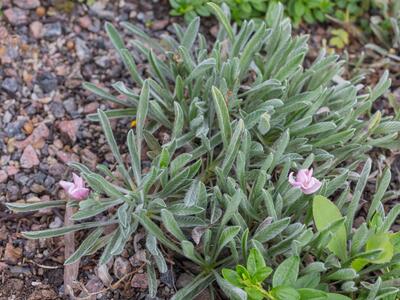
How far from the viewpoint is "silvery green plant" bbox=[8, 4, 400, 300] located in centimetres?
234

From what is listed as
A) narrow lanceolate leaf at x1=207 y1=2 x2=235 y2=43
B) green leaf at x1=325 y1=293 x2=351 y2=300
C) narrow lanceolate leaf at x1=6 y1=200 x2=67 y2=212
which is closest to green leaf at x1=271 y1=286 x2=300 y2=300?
green leaf at x1=325 y1=293 x2=351 y2=300

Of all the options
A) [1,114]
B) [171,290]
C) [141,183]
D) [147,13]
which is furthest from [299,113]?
A: [1,114]

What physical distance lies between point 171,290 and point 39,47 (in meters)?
1.46

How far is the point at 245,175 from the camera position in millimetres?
2541

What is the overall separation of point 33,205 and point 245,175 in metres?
0.85

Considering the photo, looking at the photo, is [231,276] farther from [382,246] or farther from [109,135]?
[109,135]

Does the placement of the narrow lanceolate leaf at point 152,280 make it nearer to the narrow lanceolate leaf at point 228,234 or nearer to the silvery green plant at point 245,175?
the silvery green plant at point 245,175

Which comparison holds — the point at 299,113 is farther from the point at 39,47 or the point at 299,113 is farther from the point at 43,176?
the point at 39,47

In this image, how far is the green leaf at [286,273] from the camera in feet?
7.07

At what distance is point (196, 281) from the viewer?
2.45 metres

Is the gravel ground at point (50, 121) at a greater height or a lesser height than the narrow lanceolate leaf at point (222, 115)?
lesser

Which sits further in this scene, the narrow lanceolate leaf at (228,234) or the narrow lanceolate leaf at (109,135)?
the narrow lanceolate leaf at (109,135)

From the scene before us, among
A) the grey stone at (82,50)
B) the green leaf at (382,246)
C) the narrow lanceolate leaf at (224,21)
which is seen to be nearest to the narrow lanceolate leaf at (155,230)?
the green leaf at (382,246)

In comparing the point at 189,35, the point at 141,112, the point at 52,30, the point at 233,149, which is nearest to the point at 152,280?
the point at 233,149
